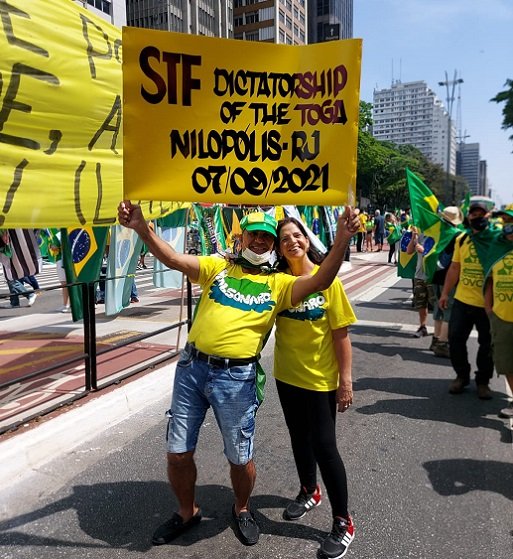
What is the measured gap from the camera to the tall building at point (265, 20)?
87875 millimetres

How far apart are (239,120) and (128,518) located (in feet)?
7.89

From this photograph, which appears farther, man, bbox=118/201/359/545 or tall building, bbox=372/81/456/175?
tall building, bbox=372/81/456/175

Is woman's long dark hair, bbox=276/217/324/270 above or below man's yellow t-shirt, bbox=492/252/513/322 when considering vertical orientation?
above

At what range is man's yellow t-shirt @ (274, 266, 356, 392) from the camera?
2.69m

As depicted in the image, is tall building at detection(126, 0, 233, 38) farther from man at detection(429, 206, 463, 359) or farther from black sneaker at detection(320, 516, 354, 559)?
black sneaker at detection(320, 516, 354, 559)

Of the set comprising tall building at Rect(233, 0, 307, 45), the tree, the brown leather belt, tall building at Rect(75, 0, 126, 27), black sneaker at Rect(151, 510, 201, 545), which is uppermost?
tall building at Rect(233, 0, 307, 45)

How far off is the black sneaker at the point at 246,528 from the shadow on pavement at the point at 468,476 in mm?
1295

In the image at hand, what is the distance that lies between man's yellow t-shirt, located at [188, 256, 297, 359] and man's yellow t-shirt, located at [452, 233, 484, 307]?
300 centimetres

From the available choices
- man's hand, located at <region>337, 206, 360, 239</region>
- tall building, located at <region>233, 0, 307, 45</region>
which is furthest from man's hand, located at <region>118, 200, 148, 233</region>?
tall building, located at <region>233, 0, 307, 45</region>

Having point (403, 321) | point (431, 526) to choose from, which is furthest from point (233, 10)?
point (431, 526)

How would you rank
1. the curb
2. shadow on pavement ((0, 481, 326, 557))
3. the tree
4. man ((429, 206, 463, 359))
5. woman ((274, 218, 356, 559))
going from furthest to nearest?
the tree
man ((429, 206, 463, 359))
the curb
shadow on pavement ((0, 481, 326, 557))
woman ((274, 218, 356, 559))

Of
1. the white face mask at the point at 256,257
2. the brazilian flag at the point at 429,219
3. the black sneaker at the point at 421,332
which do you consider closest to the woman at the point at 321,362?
Result: the white face mask at the point at 256,257

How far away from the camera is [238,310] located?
2600mm

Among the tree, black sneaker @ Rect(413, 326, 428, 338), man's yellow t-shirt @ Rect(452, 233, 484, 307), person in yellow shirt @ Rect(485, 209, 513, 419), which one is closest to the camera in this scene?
person in yellow shirt @ Rect(485, 209, 513, 419)
